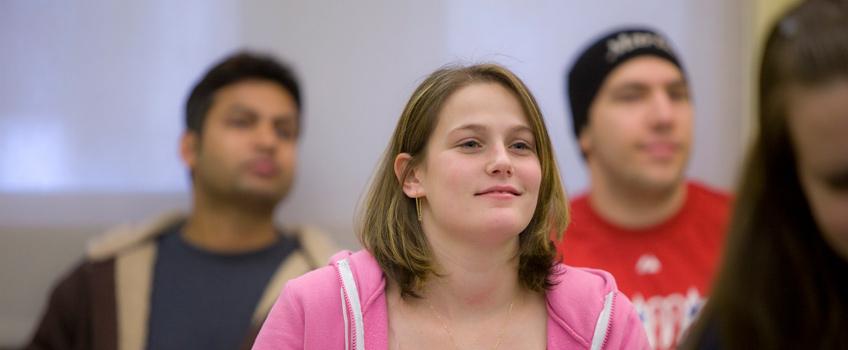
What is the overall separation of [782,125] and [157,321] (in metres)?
1.35

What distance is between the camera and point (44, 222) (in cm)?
233

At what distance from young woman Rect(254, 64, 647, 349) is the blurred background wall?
114 centimetres

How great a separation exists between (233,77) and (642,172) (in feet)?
2.93

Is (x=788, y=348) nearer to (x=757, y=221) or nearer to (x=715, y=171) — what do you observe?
(x=757, y=221)

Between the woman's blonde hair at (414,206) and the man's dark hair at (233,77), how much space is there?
1.04 m

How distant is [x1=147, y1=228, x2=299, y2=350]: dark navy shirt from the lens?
6.15ft

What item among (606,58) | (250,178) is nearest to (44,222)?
(250,178)

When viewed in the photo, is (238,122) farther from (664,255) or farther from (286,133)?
(664,255)

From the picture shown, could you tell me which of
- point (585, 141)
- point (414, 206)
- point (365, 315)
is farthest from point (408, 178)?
point (585, 141)

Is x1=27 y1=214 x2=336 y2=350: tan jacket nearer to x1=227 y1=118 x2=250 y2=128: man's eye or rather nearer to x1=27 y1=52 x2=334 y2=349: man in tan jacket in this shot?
x1=27 y1=52 x2=334 y2=349: man in tan jacket

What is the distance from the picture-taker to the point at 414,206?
3.69 feet

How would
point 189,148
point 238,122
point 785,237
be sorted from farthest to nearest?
point 189,148, point 238,122, point 785,237

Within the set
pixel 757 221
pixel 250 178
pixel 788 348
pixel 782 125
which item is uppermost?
pixel 782 125

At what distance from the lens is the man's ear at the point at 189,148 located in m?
2.13
